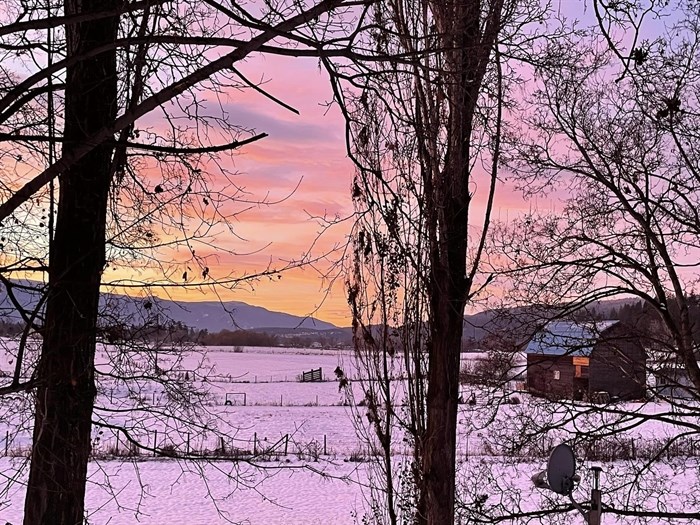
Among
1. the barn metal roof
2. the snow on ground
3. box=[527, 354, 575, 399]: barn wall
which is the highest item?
the barn metal roof

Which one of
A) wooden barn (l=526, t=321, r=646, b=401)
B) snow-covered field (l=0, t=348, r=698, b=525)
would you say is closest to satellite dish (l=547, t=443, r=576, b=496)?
snow-covered field (l=0, t=348, r=698, b=525)

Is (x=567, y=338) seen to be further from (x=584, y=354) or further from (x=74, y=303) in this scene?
(x=74, y=303)

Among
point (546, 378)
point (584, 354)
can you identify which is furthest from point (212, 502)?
point (584, 354)

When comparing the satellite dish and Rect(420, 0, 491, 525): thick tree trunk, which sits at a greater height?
Rect(420, 0, 491, 525): thick tree trunk

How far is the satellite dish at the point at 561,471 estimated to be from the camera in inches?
201

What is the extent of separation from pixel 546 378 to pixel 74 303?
6212 mm

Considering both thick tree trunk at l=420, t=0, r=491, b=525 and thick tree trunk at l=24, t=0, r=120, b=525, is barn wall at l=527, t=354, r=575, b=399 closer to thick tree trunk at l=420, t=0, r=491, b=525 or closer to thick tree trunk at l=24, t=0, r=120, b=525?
thick tree trunk at l=420, t=0, r=491, b=525

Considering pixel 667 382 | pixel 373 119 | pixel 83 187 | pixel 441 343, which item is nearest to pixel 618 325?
pixel 667 382

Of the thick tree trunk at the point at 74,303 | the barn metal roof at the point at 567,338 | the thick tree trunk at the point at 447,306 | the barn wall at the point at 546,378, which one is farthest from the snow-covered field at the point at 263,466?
→ the thick tree trunk at the point at 447,306

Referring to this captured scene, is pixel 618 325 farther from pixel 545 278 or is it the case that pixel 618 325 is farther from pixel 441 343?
pixel 441 343

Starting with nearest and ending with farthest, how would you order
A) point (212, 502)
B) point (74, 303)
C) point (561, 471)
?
1. point (74, 303)
2. point (561, 471)
3. point (212, 502)

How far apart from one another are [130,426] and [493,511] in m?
5.19

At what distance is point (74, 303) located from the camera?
11.5 feet

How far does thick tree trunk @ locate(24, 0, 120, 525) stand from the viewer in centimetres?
355
